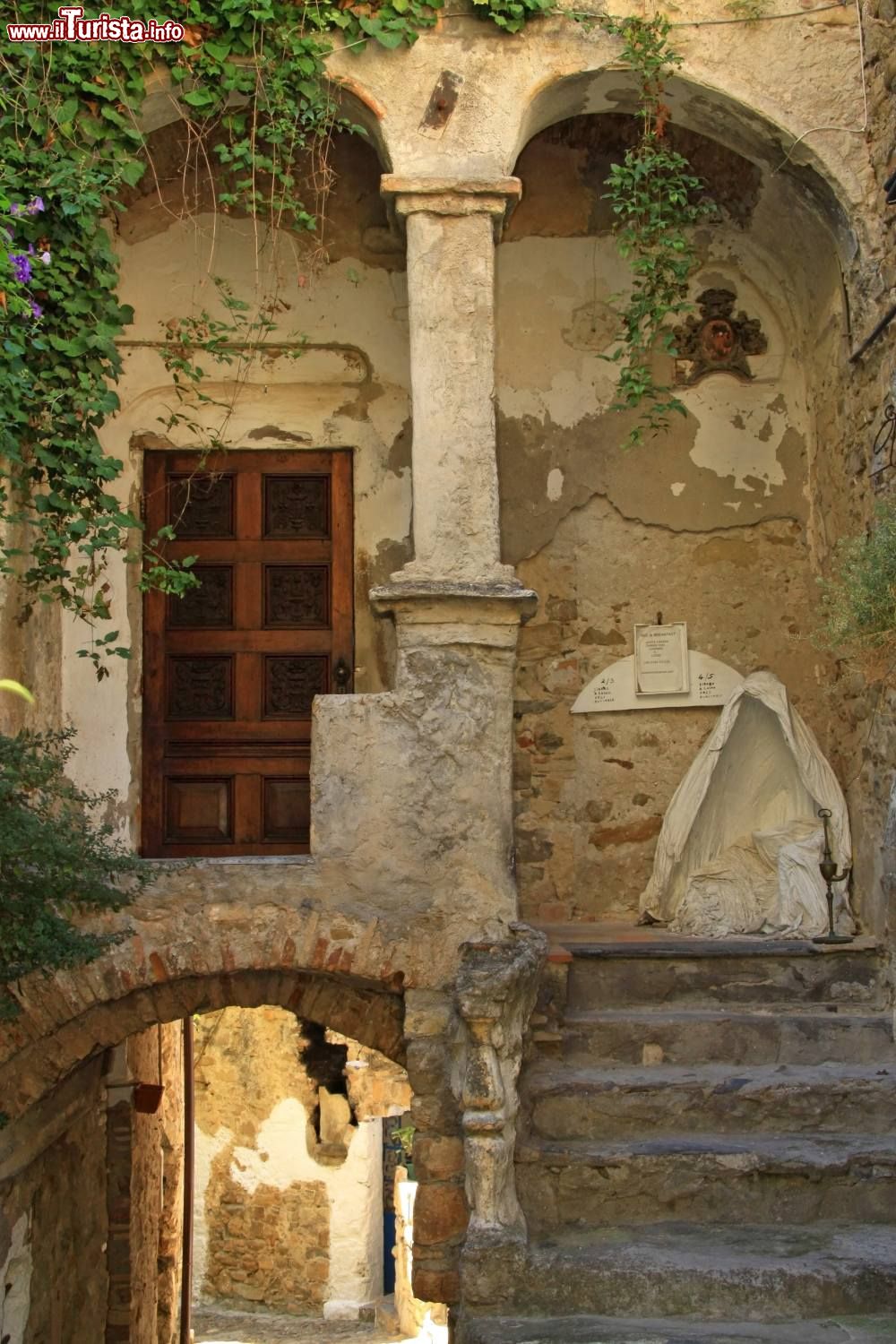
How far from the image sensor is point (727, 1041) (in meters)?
5.78

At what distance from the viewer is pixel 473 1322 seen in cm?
471

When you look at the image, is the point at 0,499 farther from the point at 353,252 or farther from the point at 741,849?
the point at 741,849

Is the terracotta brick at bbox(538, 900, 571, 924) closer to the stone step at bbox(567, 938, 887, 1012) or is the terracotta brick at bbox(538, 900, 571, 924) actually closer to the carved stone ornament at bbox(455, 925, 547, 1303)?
the stone step at bbox(567, 938, 887, 1012)

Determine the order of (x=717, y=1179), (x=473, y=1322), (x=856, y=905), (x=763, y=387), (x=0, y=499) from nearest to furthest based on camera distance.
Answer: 1. (x=473, y=1322)
2. (x=717, y=1179)
3. (x=0, y=499)
4. (x=856, y=905)
5. (x=763, y=387)

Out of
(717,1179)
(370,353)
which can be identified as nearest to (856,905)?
(717,1179)

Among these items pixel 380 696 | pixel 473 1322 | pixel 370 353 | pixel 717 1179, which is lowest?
pixel 473 1322

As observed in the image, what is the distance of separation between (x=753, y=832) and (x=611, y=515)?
5.99 ft

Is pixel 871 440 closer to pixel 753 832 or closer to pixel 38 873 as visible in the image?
pixel 753 832

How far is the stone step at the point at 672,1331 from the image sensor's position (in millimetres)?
4477

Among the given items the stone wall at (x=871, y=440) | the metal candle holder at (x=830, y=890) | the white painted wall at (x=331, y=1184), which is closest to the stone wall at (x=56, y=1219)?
the metal candle holder at (x=830, y=890)

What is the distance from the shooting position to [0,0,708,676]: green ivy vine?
19.1 feet

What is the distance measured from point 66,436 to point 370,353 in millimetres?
2310

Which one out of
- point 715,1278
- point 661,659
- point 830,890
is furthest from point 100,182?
point 715,1278

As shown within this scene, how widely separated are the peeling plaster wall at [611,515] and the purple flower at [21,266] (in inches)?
114
